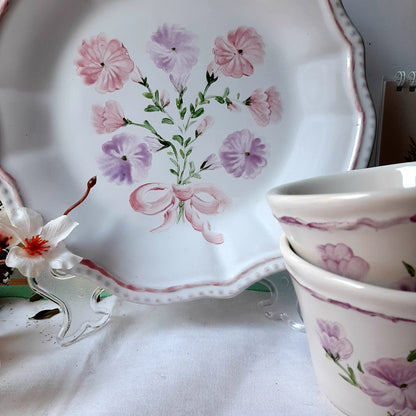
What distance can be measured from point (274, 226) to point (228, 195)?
7 cm

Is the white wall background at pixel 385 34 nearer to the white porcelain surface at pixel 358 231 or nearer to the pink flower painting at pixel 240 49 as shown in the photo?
the pink flower painting at pixel 240 49

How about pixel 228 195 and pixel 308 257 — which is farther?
pixel 228 195

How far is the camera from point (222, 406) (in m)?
0.33

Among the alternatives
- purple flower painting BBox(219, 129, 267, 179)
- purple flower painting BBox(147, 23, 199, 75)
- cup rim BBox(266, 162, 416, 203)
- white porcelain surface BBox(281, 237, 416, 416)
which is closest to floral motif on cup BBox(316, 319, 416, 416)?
white porcelain surface BBox(281, 237, 416, 416)

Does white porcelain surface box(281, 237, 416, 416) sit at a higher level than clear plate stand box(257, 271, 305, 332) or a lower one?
higher

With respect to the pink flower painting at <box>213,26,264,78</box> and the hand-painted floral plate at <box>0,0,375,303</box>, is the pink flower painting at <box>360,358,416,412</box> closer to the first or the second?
the hand-painted floral plate at <box>0,0,375,303</box>

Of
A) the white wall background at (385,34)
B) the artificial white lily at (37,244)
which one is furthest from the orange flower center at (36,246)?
the white wall background at (385,34)

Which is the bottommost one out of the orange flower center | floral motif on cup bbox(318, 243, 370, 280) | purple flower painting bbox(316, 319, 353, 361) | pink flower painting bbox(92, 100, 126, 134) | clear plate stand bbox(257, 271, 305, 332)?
clear plate stand bbox(257, 271, 305, 332)

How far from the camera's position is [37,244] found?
15.1 inches

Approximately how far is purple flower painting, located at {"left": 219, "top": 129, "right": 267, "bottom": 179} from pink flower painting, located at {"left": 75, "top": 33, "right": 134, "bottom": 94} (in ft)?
0.48

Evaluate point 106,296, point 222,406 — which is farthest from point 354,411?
point 106,296

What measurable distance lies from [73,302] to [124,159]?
0.18 m

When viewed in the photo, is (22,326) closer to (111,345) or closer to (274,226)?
(111,345)

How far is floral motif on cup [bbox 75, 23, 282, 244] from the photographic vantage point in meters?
0.45
